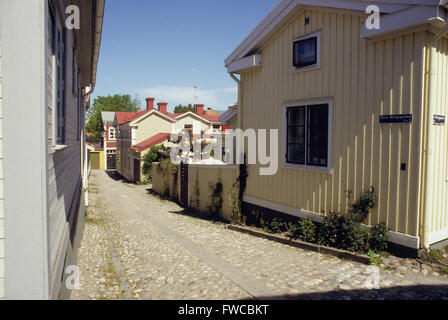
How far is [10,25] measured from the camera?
8.78 feet

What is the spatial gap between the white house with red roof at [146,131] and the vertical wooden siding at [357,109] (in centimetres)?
1568

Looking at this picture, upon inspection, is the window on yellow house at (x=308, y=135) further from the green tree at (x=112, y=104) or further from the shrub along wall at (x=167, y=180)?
the green tree at (x=112, y=104)

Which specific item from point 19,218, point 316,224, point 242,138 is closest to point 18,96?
point 19,218

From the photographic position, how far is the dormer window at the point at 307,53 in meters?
7.16

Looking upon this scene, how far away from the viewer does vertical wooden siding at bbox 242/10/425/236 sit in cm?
553

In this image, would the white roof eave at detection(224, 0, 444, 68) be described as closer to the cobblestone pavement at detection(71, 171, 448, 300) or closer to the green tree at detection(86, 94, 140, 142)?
the cobblestone pavement at detection(71, 171, 448, 300)

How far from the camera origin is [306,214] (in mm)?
7434

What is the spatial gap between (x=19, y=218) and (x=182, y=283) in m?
2.97

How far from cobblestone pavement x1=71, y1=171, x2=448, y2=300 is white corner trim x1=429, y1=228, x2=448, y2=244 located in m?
0.56

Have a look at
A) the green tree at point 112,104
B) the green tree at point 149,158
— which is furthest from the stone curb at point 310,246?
the green tree at point 112,104

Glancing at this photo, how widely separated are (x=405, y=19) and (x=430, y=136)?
184 cm

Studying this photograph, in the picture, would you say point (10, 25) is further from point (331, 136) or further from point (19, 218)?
point (331, 136)

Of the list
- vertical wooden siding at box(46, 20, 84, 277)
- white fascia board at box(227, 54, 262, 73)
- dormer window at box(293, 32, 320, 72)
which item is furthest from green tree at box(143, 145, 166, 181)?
vertical wooden siding at box(46, 20, 84, 277)

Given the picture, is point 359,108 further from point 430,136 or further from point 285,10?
point 285,10
